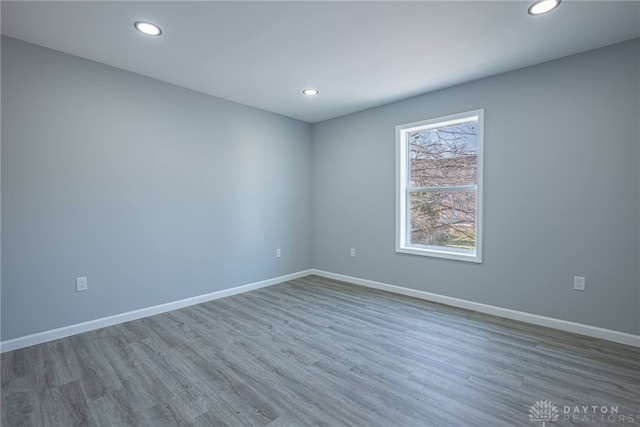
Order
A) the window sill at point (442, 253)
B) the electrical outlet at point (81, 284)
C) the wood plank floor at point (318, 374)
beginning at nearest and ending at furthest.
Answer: the wood plank floor at point (318, 374)
the electrical outlet at point (81, 284)
the window sill at point (442, 253)

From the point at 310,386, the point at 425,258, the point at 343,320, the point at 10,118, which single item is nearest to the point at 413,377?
the point at 310,386

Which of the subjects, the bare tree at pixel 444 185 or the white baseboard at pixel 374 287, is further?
the bare tree at pixel 444 185

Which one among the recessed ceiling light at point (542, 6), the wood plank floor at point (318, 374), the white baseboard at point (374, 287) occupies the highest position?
the recessed ceiling light at point (542, 6)

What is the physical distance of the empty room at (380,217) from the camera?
193 centimetres

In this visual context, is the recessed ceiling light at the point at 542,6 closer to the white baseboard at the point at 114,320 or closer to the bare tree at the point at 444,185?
the bare tree at the point at 444,185

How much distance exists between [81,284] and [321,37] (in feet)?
9.93

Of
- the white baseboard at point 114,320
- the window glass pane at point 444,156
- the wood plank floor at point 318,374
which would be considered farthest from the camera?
the window glass pane at point 444,156

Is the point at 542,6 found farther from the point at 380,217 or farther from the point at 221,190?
the point at 221,190

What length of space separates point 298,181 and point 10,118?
3194 mm

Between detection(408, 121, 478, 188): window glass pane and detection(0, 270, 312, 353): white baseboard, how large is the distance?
2634mm

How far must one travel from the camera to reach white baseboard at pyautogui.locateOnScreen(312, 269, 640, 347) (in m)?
2.48

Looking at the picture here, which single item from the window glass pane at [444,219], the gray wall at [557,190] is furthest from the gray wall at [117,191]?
the gray wall at [557,190]

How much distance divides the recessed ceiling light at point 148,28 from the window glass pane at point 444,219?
3169 mm

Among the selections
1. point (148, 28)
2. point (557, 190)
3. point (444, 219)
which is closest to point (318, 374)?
Result: point (444, 219)
